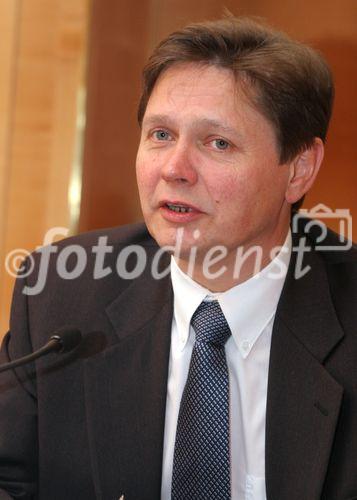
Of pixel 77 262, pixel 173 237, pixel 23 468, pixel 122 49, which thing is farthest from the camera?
pixel 122 49

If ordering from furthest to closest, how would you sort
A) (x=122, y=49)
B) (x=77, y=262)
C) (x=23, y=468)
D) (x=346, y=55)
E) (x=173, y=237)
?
(x=122, y=49) < (x=346, y=55) < (x=77, y=262) < (x=23, y=468) < (x=173, y=237)

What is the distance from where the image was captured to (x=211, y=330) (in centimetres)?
169

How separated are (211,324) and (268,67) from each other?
53 cm

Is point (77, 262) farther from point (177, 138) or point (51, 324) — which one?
point (177, 138)

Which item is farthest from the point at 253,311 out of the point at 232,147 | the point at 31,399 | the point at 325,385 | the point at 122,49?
the point at 122,49

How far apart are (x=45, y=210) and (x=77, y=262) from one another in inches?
27.3

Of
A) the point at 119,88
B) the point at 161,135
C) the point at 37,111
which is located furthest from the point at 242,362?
the point at 37,111

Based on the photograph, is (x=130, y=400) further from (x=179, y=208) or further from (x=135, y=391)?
(x=179, y=208)

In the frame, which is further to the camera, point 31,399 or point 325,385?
point 31,399

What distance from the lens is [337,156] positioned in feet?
7.16

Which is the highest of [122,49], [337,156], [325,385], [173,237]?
[122,49]

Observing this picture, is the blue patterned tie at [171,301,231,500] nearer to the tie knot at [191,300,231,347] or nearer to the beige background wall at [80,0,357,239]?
the tie knot at [191,300,231,347]

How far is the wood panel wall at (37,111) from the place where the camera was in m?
2.48

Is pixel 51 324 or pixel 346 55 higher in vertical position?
pixel 346 55
